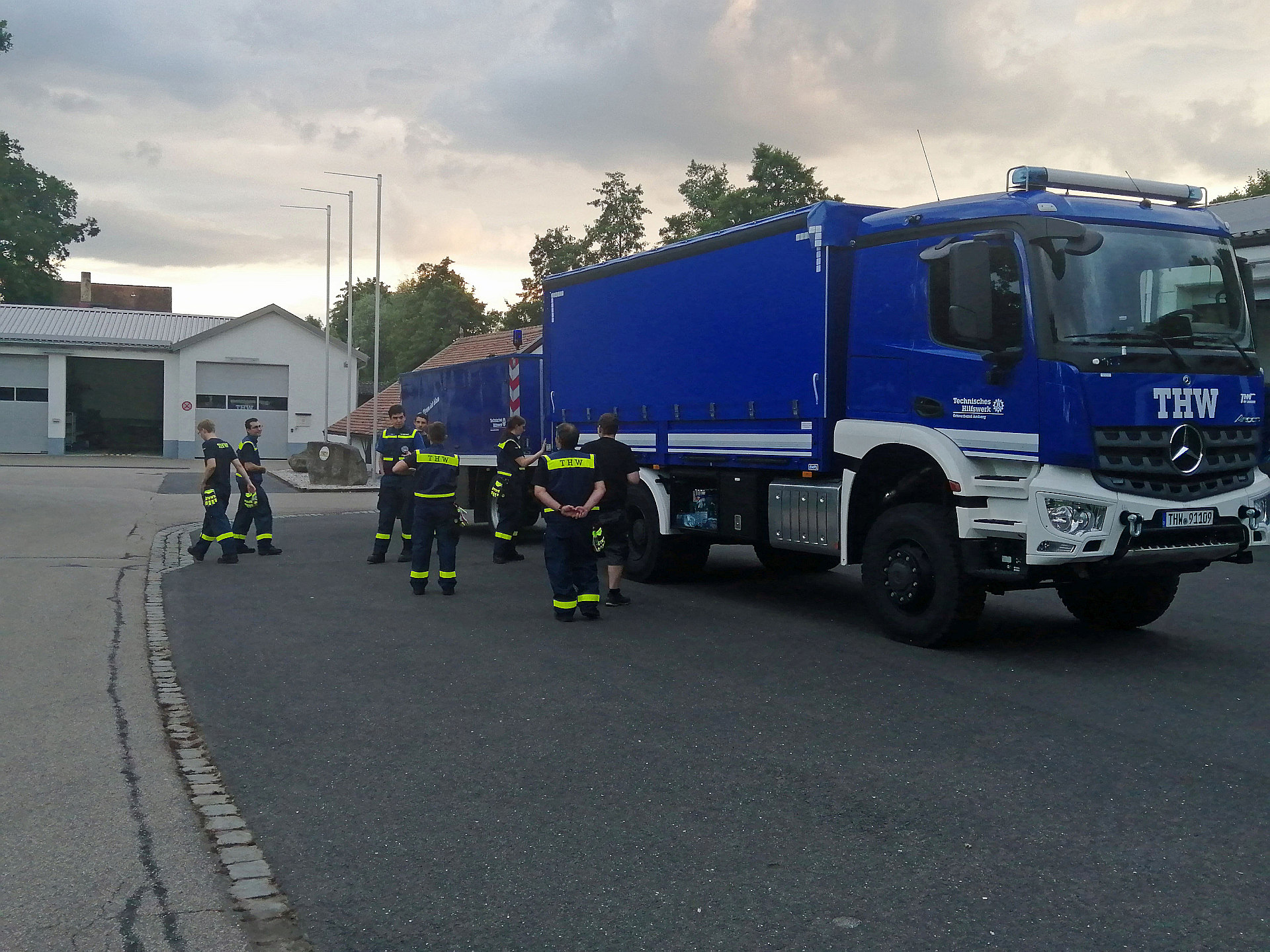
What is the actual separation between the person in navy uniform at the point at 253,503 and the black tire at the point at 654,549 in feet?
16.3

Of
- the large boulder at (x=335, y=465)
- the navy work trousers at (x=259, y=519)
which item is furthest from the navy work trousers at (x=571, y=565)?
the large boulder at (x=335, y=465)

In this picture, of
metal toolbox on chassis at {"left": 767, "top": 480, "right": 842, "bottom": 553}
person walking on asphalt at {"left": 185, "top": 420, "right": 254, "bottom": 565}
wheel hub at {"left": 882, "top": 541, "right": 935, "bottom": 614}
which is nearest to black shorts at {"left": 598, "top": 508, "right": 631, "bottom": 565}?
metal toolbox on chassis at {"left": 767, "top": 480, "right": 842, "bottom": 553}

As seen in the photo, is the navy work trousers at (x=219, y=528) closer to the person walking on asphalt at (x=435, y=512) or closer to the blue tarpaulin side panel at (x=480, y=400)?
the blue tarpaulin side panel at (x=480, y=400)

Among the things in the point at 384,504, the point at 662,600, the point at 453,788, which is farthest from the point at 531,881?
the point at 384,504

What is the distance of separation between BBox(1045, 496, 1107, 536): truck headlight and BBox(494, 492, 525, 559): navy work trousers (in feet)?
25.6

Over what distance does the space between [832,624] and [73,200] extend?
2824 inches

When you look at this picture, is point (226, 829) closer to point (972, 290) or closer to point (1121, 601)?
point (972, 290)

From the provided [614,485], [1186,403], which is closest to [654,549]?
[614,485]

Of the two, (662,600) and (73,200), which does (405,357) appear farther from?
(662,600)

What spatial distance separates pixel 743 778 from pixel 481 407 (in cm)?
1187

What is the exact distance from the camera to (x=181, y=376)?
177ft

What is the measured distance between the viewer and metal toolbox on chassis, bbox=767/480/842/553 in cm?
979

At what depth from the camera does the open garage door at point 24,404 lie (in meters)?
52.5

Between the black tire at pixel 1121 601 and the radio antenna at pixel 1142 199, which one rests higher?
the radio antenna at pixel 1142 199
